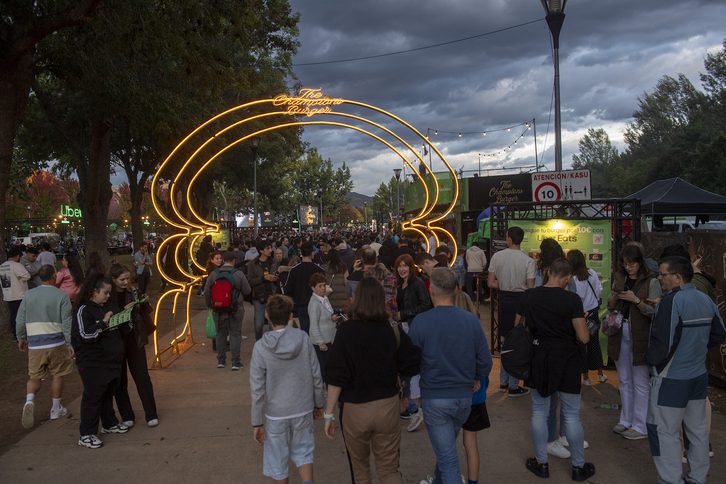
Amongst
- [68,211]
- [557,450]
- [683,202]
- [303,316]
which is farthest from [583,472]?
[68,211]

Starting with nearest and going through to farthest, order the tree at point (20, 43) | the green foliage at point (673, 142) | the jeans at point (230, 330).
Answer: the jeans at point (230, 330) → the tree at point (20, 43) → the green foliage at point (673, 142)

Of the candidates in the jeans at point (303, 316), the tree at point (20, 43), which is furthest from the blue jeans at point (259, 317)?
the tree at point (20, 43)

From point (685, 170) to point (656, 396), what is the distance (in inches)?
1716

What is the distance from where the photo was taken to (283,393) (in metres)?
3.31

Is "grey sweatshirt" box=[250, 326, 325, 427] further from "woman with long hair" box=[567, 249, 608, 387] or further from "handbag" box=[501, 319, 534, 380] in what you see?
"woman with long hair" box=[567, 249, 608, 387]

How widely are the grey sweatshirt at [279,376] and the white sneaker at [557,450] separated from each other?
2395mm

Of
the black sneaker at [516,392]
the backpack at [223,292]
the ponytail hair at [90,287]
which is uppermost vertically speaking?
the ponytail hair at [90,287]

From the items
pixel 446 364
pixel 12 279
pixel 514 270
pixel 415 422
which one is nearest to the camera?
pixel 446 364

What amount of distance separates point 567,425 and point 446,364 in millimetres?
1432

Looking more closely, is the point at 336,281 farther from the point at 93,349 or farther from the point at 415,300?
the point at 93,349

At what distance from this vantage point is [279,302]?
3.43 m

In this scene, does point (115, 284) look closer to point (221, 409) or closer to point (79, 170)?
point (221, 409)

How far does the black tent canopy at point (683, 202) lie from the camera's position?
1325 cm

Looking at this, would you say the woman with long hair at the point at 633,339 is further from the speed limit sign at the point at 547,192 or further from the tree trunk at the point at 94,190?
the tree trunk at the point at 94,190
